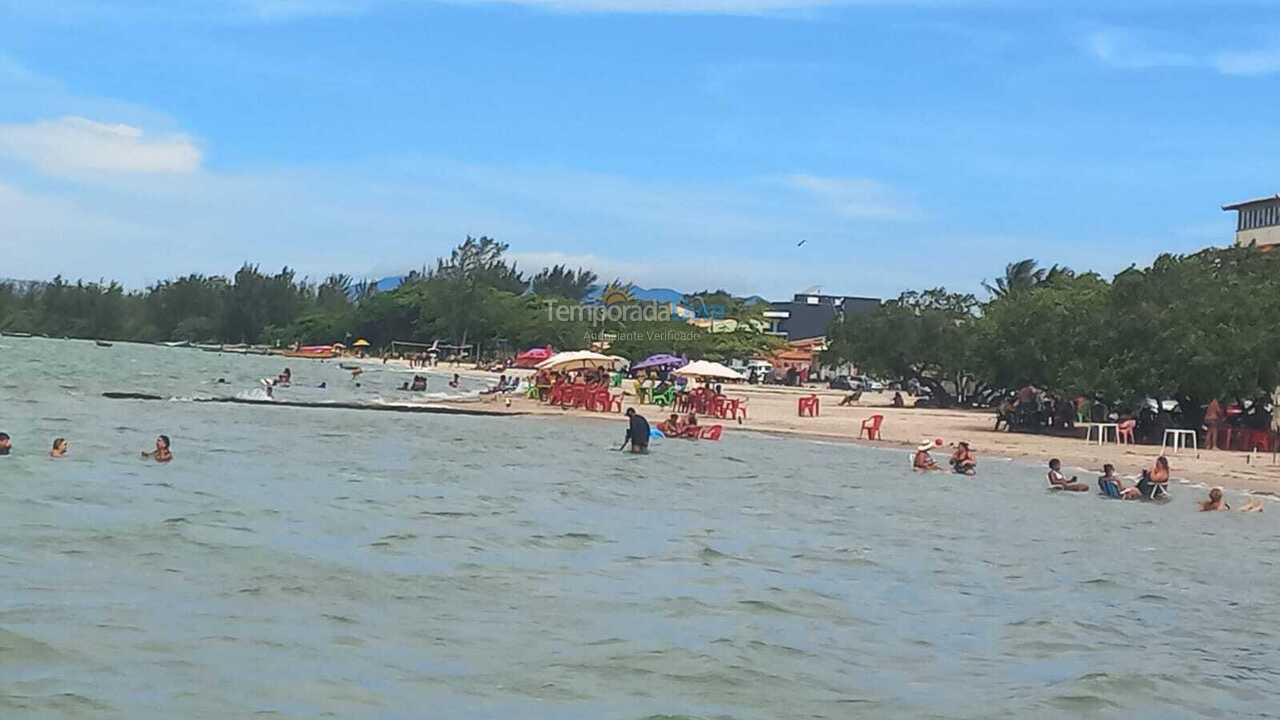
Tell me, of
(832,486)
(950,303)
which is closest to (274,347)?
(950,303)

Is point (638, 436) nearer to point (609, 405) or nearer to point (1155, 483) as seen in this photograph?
point (1155, 483)

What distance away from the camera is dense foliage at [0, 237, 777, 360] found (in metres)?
106

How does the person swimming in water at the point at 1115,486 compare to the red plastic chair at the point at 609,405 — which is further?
the red plastic chair at the point at 609,405

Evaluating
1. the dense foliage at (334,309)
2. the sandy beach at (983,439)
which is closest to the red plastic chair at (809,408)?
the sandy beach at (983,439)

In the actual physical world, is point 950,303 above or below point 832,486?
above

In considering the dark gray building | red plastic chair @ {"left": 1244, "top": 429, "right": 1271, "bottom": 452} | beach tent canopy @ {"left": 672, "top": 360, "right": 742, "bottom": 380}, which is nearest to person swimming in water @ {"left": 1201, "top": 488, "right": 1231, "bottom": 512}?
red plastic chair @ {"left": 1244, "top": 429, "right": 1271, "bottom": 452}

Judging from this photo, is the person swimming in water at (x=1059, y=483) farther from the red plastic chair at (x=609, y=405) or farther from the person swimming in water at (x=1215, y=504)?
the red plastic chair at (x=609, y=405)

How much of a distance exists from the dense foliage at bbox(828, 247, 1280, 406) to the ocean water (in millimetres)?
8307

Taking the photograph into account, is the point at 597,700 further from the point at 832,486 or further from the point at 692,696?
the point at 832,486

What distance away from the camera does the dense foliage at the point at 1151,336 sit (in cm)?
2892

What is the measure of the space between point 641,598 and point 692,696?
3115 millimetres

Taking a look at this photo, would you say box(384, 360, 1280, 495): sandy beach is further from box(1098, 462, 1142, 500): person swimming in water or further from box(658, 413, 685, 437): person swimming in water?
box(658, 413, 685, 437): person swimming in water

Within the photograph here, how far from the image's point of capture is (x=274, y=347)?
130125 millimetres

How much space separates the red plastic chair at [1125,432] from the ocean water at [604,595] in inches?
359
